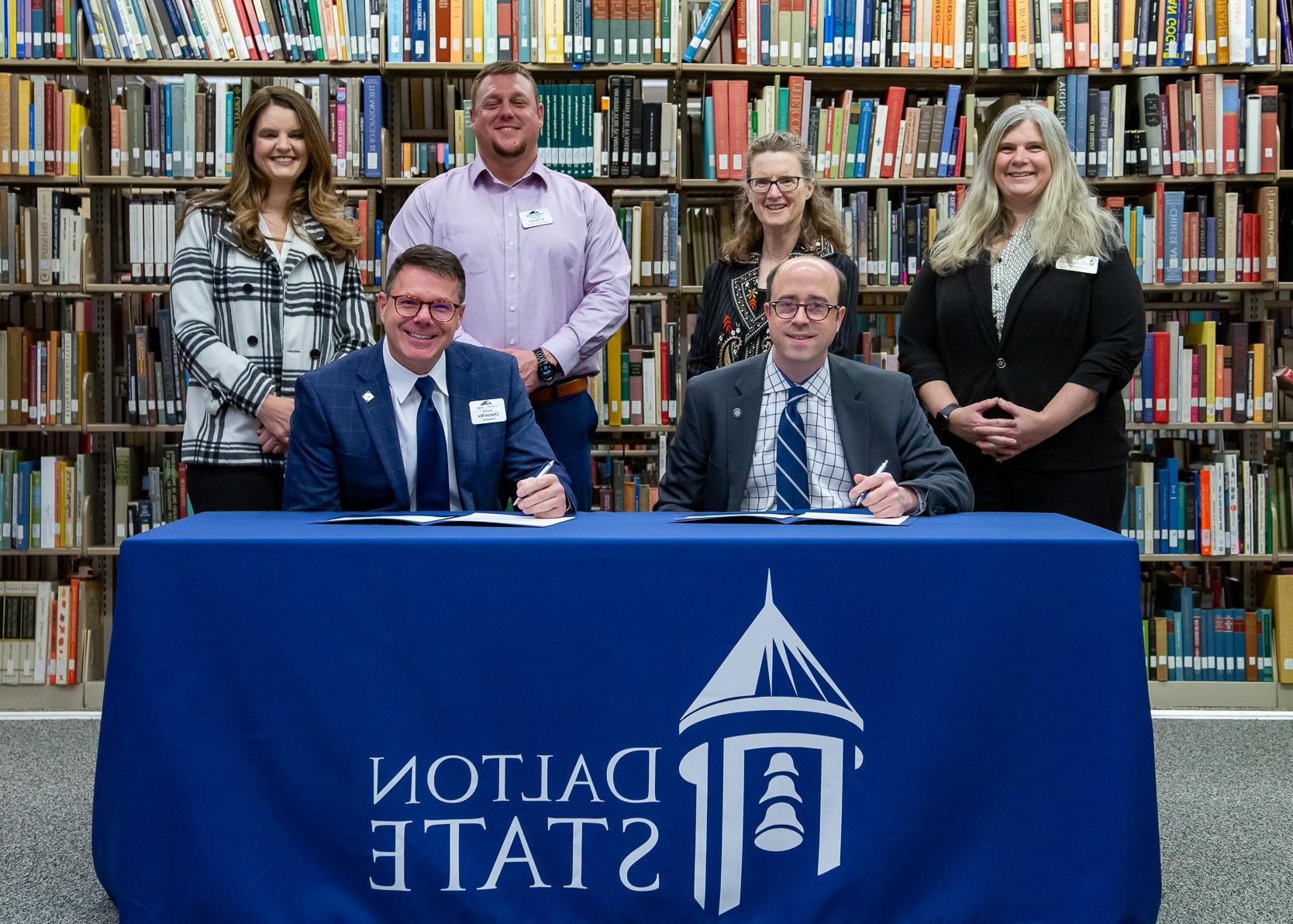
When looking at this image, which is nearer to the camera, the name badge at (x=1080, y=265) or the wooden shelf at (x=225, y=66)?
the name badge at (x=1080, y=265)

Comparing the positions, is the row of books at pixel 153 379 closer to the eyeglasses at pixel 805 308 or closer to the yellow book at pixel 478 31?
the yellow book at pixel 478 31

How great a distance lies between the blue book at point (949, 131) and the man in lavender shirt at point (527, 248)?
155cm

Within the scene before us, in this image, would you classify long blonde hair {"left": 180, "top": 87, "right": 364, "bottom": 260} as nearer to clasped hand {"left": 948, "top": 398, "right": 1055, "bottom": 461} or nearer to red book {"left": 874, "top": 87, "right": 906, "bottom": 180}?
clasped hand {"left": 948, "top": 398, "right": 1055, "bottom": 461}

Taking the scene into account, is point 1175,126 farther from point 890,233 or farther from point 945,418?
point 945,418

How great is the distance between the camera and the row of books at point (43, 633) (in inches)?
165

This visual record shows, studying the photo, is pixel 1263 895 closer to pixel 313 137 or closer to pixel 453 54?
pixel 313 137

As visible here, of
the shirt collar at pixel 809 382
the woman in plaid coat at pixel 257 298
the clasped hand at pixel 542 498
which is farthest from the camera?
the woman in plaid coat at pixel 257 298

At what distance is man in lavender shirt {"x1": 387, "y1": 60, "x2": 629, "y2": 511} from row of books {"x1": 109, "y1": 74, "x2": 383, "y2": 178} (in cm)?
99

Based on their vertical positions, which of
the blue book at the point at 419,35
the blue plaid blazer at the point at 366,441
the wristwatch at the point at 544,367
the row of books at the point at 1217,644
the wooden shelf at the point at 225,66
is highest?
the blue book at the point at 419,35

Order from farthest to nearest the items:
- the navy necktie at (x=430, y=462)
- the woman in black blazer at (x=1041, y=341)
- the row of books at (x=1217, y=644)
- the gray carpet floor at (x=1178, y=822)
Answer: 1. the row of books at (x=1217, y=644)
2. the woman in black blazer at (x=1041, y=341)
3. the navy necktie at (x=430, y=462)
4. the gray carpet floor at (x=1178, y=822)

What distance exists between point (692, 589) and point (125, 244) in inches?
130

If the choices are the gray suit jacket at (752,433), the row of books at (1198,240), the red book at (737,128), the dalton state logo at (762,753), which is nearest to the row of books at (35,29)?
the red book at (737,128)

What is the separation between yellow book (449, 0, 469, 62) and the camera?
417 centimetres

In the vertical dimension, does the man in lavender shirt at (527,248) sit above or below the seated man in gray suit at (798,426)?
above
